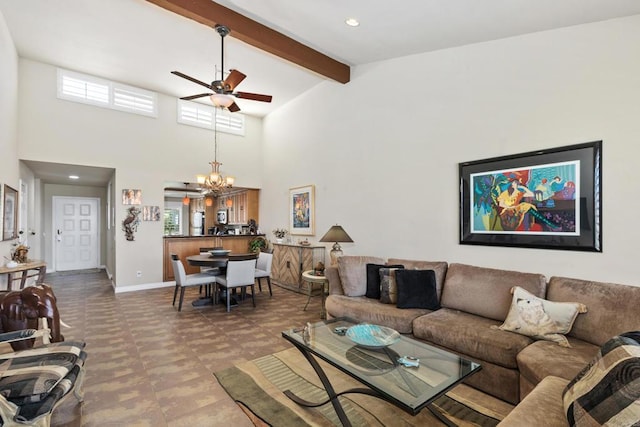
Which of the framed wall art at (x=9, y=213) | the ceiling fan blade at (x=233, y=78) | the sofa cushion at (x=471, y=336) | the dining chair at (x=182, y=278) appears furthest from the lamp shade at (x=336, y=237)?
the framed wall art at (x=9, y=213)

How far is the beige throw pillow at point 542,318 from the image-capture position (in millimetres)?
2305

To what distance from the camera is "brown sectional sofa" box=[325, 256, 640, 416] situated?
6.79 feet

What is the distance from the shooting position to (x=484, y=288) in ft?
9.58

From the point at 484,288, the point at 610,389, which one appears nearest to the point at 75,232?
the point at 484,288

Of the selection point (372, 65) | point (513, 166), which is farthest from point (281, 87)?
point (513, 166)

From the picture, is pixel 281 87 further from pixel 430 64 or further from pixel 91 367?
pixel 91 367

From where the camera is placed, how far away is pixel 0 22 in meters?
3.72

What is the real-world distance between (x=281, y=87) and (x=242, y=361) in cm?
498

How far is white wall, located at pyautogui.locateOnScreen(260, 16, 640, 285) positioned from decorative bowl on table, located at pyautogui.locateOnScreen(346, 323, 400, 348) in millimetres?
1713

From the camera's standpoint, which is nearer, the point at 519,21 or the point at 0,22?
the point at 519,21

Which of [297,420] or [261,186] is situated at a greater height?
[261,186]

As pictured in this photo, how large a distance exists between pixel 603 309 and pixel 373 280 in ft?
6.71

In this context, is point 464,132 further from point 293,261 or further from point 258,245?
point 258,245

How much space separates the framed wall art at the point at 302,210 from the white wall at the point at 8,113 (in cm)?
435
